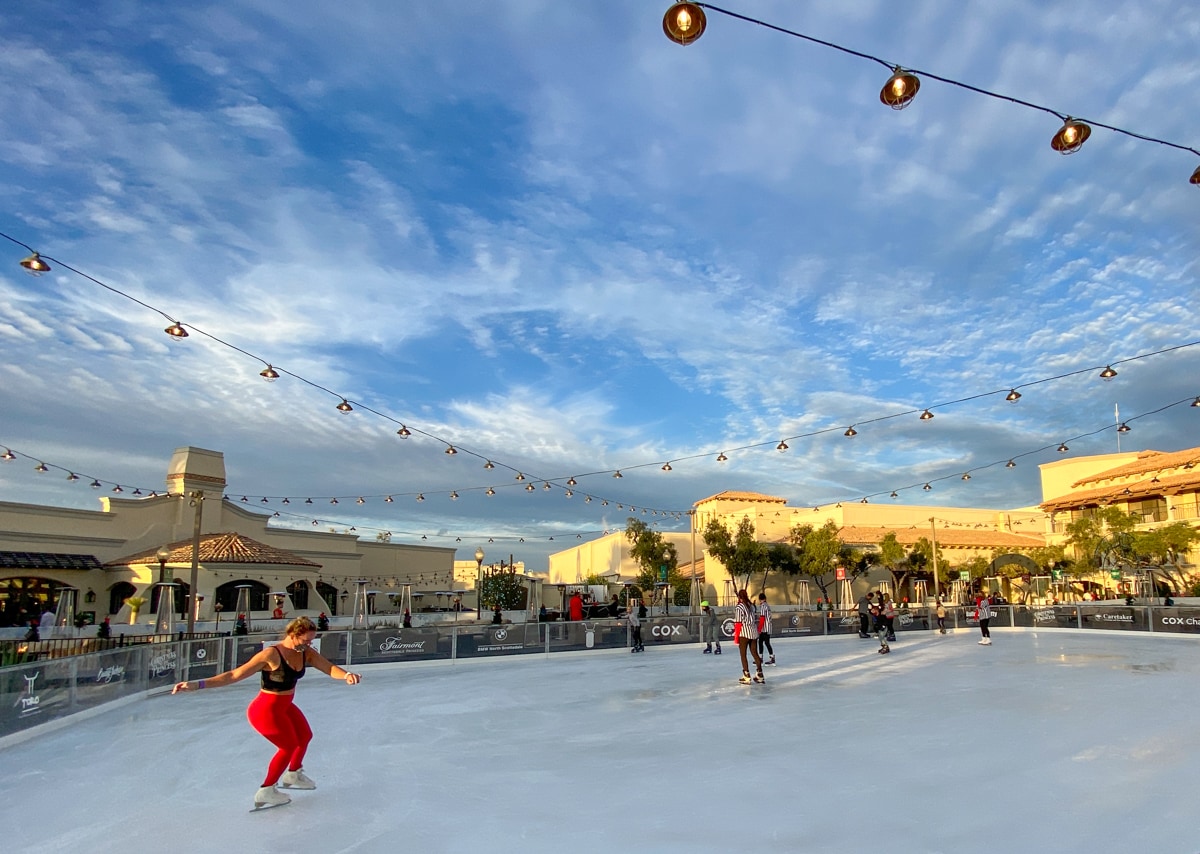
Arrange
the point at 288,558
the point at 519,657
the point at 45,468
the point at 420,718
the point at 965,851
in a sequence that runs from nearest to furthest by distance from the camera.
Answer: the point at 965,851, the point at 420,718, the point at 519,657, the point at 45,468, the point at 288,558

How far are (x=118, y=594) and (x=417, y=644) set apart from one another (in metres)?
22.2

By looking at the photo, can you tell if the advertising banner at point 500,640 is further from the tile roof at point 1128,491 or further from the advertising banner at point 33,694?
the tile roof at point 1128,491

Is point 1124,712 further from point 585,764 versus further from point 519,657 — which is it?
point 519,657

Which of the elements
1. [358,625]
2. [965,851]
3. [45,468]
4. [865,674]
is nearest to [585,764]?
[965,851]

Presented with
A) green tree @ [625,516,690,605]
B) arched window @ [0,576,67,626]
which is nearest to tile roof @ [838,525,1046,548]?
green tree @ [625,516,690,605]

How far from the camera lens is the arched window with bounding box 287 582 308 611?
35.1 m

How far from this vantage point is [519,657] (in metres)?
19.4

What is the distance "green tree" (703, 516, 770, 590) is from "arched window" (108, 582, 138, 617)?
96.0 feet

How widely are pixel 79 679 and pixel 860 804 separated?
10.4 m

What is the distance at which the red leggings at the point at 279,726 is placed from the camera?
5.88 metres

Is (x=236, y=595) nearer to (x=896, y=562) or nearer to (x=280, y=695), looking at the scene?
(x=280, y=695)

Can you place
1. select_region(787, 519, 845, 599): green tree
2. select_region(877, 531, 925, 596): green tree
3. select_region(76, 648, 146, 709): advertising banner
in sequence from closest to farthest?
select_region(76, 648, 146, 709): advertising banner, select_region(787, 519, 845, 599): green tree, select_region(877, 531, 925, 596): green tree

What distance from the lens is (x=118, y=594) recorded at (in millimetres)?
33156

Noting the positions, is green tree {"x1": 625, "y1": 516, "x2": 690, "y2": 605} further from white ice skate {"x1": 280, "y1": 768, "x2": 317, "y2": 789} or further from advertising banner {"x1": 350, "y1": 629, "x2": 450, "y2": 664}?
white ice skate {"x1": 280, "y1": 768, "x2": 317, "y2": 789}
